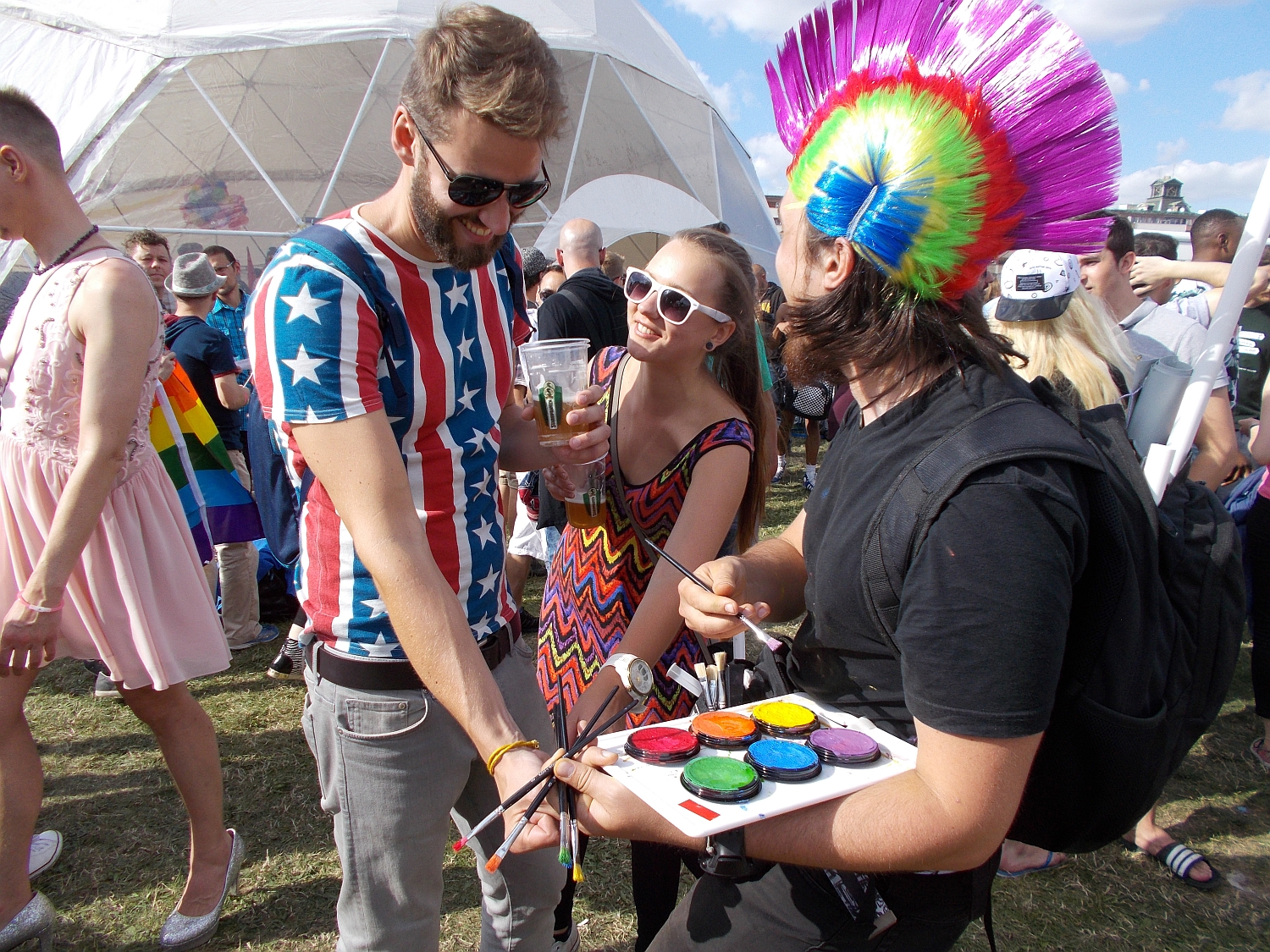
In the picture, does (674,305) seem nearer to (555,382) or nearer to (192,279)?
(555,382)

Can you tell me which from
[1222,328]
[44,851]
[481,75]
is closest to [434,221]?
[481,75]

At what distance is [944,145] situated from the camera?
1.24 m

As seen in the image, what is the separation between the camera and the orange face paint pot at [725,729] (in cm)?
127

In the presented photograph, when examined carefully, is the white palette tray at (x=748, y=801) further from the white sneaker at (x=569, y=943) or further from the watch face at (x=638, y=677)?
the white sneaker at (x=569, y=943)

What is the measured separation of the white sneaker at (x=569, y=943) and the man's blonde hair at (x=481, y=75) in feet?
7.85

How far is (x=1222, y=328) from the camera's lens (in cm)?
165

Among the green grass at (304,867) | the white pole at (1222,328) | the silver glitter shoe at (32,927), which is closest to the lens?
the white pole at (1222,328)

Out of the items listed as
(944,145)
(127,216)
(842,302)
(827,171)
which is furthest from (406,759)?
(127,216)

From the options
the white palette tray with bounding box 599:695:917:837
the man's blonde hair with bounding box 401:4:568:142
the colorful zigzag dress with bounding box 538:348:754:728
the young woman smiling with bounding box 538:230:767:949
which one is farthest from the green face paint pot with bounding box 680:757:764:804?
the man's blonde hair with bounding box 401:4:568:142

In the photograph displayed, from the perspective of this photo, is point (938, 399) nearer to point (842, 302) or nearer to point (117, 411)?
point (842, 302)

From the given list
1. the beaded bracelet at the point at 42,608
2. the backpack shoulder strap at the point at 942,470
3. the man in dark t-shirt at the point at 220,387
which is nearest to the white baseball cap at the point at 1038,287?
the backpack shoulder strap at the point at 942,470

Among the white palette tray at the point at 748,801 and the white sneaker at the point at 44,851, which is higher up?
the white palette tray at the point at 748,801

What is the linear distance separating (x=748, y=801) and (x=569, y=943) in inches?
71.1

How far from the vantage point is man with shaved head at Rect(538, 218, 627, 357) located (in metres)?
4.51
